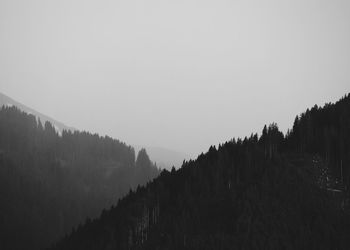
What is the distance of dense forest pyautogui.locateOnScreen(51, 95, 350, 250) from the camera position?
86.7 meters

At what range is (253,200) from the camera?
310 ft

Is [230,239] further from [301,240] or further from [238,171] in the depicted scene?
[238,171]

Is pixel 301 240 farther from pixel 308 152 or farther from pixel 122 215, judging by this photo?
pixel 122 215

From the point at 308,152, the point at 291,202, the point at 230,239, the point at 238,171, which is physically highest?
the point at 308,152

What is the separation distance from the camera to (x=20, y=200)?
199250 millimetres

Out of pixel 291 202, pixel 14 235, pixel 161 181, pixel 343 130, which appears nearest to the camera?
pixel 291 202

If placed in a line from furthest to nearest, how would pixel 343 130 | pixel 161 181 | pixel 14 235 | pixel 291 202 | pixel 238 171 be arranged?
pixel 14 235
pixel 161 181
pixel 343 130
pixel 238 171
pixel 291 202

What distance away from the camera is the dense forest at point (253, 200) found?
8669cm

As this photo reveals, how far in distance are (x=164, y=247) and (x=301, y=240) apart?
114 feet

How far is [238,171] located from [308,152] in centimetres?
2558

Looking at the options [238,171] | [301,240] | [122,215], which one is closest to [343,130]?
[238,171]

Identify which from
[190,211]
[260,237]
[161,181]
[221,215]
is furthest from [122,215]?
[260,237]

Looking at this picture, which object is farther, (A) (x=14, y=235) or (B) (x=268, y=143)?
(A) (x=14, y=235)

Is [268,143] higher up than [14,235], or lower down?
higher up
